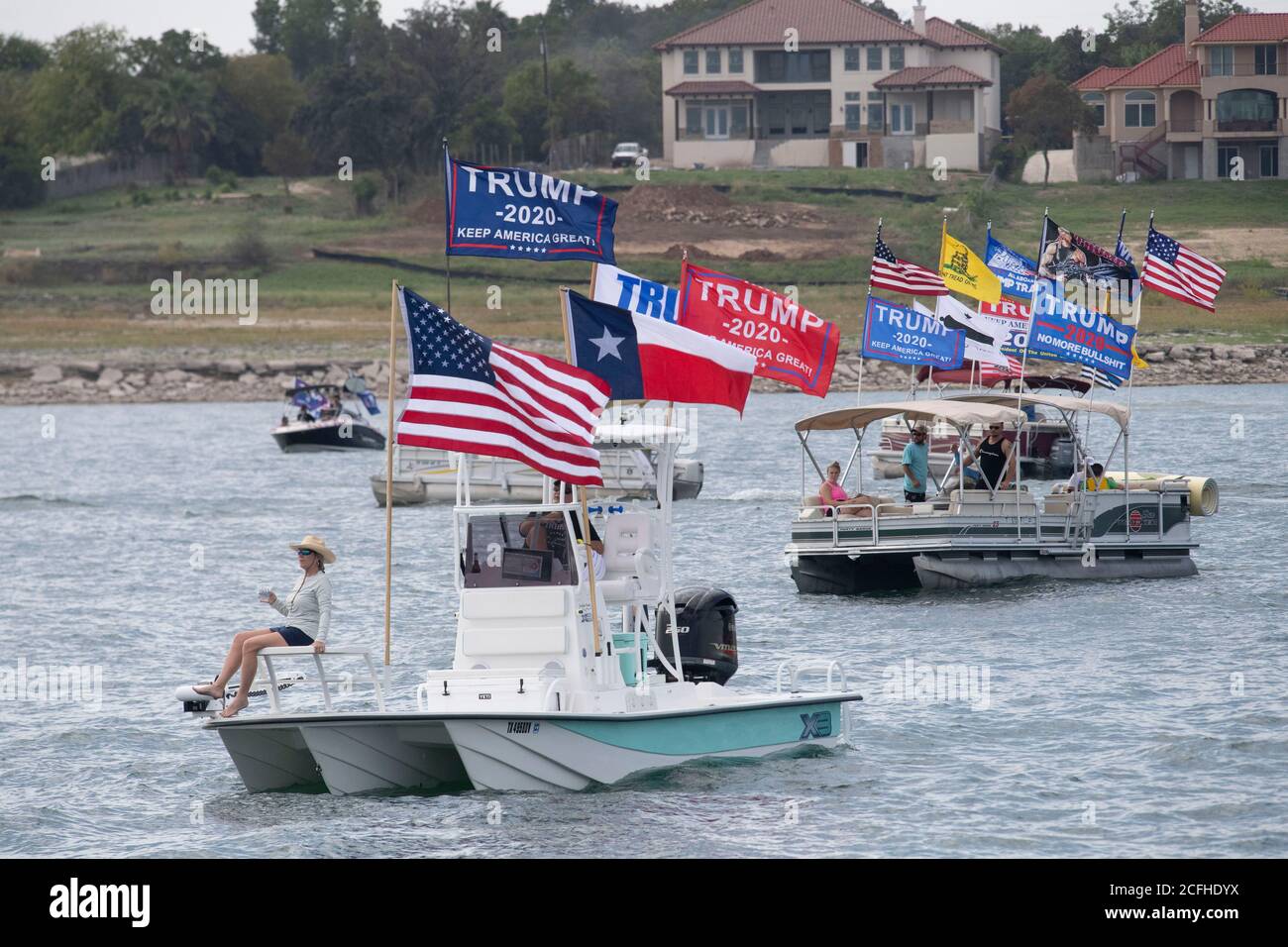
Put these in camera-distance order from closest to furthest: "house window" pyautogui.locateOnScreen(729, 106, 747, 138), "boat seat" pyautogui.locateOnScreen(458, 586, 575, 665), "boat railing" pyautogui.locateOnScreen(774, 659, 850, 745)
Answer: "boat seat" pyautogui.locateOnScreen(458, 586, 575, 665), "boat railing" pyautogui.locateOnScreen(774, 659, 850, 745), "house window" pyautogui.locateOnScreen(729, 106, 747, 138)

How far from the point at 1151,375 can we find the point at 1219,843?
8019cm

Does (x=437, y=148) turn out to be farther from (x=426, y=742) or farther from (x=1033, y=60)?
(x=426, y=742)

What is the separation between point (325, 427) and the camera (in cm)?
6850

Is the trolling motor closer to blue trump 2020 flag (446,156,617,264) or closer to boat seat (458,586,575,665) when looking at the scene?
boat seat (458,586,575,665)

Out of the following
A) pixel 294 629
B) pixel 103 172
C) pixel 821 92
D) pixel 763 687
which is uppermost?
pixel 821 92

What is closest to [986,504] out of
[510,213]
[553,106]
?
[510,213]

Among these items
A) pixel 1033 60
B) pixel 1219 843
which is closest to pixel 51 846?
pixel 1219 843

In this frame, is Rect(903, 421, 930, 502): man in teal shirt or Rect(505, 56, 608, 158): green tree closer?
Rect(903, 421, 930, 502): man in teal shirt

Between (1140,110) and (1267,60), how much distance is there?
8752 mm

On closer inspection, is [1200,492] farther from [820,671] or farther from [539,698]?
[539,698]

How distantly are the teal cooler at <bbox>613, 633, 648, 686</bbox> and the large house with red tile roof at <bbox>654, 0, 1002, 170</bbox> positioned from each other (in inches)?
4494

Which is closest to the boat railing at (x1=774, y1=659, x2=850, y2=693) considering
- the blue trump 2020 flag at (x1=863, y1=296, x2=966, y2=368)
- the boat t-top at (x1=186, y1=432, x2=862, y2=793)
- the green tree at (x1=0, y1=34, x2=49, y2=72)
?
the boat t-top at (x1=186, y1=432, x2=862, y2=793)

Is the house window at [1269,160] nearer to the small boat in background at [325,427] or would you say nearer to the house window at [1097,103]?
the house window at [1097,103]

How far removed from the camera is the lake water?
1698cm
